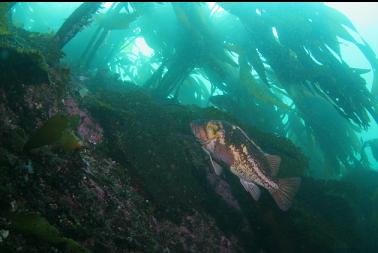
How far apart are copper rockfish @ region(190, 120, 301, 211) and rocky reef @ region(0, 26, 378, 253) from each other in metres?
1.10

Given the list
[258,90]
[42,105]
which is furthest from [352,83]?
[42,105]

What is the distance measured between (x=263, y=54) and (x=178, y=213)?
573cm

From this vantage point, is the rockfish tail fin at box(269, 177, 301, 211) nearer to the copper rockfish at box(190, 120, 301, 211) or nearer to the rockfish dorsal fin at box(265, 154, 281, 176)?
the copper rockfish at box(190, 120, 301, 211)

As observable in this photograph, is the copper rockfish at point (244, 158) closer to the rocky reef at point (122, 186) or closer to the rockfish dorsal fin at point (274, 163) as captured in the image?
the rockfish dorsal fin at point (274, 163)

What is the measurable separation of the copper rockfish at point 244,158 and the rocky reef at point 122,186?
1.10 metres

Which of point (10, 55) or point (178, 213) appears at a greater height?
point (10, 55)

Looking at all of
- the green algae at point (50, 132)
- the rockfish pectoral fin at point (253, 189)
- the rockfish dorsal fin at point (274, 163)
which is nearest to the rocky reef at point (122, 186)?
the green algae at point (50, 132)

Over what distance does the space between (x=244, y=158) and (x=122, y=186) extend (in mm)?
1409

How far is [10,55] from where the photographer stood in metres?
Answer: 3.70

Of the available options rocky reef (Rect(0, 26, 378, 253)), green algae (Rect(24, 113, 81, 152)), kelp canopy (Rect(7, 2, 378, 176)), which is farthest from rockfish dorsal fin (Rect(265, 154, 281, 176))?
kelp canopy (Rect(7, 2, 378, 176))

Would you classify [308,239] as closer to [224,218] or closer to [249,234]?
[249,234]

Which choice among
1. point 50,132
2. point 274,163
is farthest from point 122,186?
point 274,163

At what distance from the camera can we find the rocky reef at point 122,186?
2557 mm

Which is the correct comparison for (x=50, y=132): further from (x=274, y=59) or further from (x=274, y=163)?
(x=274, y=59)
